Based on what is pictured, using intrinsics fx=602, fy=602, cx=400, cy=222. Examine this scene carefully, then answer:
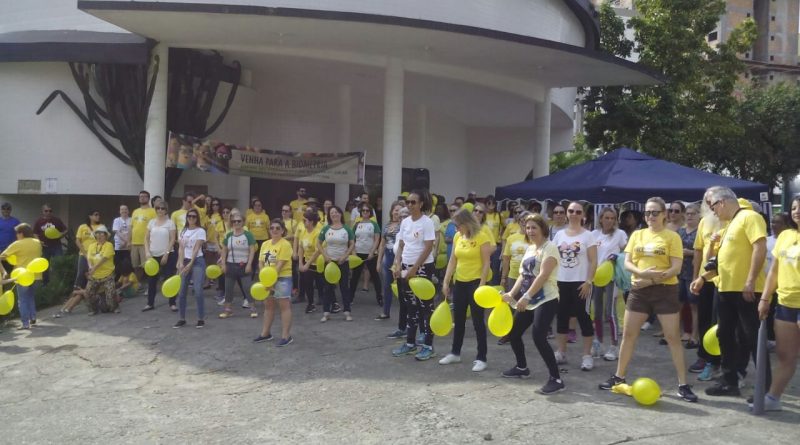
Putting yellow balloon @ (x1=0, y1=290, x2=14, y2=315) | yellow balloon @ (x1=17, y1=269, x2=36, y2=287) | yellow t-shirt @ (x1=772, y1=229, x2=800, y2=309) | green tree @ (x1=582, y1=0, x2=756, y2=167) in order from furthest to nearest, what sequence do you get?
1. green tree @ (x1=582, y1=0, x2=756, y2=167)
2. yellow balloon @ (x1=17, y1=269, x2=36, y2=287)
3. yellow balloon @ (x1=0, y1=290, x2=14, y2=315)
4. yellow t-shirt @ (x1=772, y1=229, x2=800, y2=309)

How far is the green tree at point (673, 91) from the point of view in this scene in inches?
673

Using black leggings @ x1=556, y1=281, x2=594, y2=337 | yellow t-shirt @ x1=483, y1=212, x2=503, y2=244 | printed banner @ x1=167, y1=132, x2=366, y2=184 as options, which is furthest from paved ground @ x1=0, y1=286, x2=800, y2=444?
printed banner @ x1=167, y1=132, x2=366, y2=184

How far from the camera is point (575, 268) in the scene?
18.3 ft

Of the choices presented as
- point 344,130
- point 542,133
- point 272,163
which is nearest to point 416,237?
point 272,163

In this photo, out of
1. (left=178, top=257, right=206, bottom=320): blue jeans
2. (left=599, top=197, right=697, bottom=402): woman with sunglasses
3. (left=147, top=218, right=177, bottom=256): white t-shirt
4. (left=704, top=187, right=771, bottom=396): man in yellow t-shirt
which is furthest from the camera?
(left=147, top=218, right=177, bottom=256): white t-shirt

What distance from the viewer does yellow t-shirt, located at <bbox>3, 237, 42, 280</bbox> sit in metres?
7.79

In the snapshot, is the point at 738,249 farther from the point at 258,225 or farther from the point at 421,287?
the point at 258,225

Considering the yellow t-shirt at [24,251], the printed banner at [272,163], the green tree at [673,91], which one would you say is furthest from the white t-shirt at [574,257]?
the green tree at [673,91]

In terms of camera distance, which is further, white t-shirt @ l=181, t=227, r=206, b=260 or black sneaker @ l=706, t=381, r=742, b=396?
white t-shirt @ l=181, t=227, r=206, b=260

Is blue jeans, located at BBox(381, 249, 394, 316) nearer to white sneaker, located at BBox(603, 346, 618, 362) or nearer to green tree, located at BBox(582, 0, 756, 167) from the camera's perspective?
white sneaker, located at BBox(603, 346, 618, 362)

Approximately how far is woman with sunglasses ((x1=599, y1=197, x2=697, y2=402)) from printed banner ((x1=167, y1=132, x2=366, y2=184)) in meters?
8.48

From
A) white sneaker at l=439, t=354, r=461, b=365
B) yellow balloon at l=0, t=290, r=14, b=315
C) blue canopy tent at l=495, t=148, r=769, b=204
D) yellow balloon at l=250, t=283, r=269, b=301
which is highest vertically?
blue canopy tent at l=495, t=148, r=769, b=204

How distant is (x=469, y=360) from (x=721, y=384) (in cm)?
228

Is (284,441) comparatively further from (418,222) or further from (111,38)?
(111,38)
